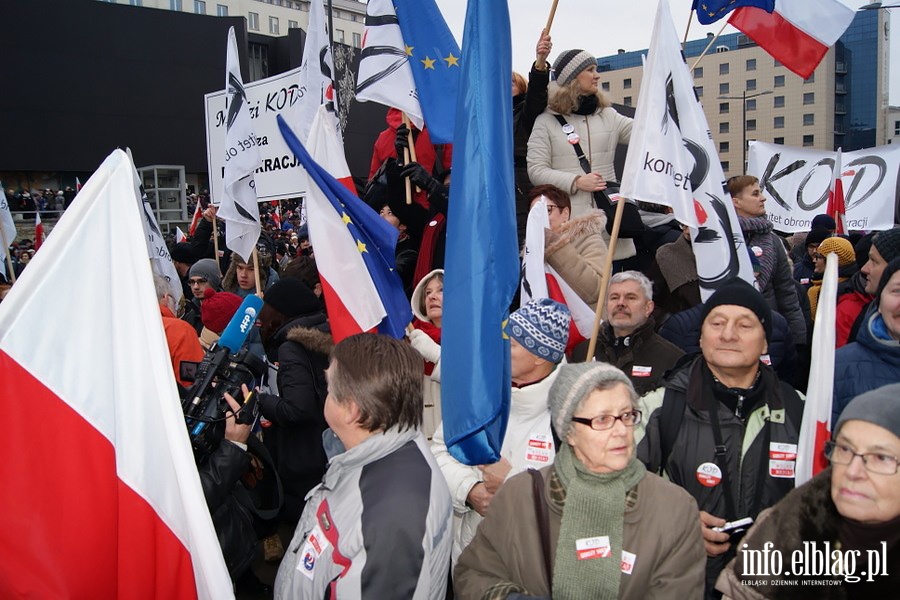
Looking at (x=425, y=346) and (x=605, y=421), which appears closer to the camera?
(x=605, y=421)

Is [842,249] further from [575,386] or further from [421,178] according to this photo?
[575,386]

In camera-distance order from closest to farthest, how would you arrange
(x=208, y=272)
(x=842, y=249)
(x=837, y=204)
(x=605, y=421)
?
(x=605, y=421) → (x=842, y=249) → (x=208, y=272) → (x=837, y=204)

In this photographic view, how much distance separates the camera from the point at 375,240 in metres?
3.99

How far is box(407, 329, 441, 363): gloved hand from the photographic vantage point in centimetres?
390

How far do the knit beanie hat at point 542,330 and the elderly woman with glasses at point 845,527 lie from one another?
3.67ft

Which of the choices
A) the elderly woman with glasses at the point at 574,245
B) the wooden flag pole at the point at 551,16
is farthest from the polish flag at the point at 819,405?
the wooden flag pole at the point at 551,16

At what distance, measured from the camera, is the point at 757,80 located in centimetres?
8819

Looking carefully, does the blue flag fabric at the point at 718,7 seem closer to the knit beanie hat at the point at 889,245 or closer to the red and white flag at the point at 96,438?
the knit beanie hat at the point at 889,245

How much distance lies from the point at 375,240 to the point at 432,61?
1.39m

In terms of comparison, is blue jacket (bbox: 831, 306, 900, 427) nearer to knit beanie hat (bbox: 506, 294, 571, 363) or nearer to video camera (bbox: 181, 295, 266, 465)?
knit beanie hat (bbox: 506, 294, 571, 363)

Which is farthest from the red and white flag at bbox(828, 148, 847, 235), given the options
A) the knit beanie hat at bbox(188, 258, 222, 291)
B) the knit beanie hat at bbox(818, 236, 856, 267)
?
the knit beanie hat at bbox(188, 258, 222, 291)

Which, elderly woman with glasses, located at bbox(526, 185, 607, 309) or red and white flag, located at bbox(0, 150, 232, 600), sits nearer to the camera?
red and white flag, located at bbox(0, 150, 232, 600)

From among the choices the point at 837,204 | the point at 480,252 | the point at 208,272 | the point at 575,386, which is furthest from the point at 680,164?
the point at 837,204

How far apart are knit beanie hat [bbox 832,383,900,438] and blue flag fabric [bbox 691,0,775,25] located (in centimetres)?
377
